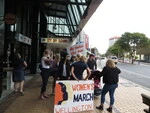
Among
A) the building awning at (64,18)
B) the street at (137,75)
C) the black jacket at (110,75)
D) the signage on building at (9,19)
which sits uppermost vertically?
the building awning at (64,18)

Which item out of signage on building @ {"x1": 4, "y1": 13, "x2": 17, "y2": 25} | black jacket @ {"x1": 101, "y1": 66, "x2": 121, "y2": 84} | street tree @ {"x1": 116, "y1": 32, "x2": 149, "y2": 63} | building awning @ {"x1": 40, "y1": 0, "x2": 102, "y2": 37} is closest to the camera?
black jacket @ {"x1": 101, "y1": 66, "x2": 121, "y2": 84}

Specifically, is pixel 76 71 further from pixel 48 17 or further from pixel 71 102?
pixel 48 17

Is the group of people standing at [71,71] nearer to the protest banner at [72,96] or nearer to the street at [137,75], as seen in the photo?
the protest banner at [72,96]

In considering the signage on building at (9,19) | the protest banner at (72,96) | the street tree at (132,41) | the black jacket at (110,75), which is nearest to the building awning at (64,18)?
the signage on building at (9,19)

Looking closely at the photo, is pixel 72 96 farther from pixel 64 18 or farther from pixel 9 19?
pixel 64 18

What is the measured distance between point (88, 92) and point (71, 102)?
65 centimetres

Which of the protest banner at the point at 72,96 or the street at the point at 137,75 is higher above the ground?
the protest banner at the point at 72,96

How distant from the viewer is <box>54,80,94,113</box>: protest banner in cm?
710

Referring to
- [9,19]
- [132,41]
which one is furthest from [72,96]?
[132,41]

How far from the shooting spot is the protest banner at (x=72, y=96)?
7097mm

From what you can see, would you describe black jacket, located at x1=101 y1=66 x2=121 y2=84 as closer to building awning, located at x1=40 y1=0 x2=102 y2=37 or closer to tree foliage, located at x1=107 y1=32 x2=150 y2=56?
building awning, located at x1=40 y1=0 x2=102 y2=37

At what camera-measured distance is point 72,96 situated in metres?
7.36

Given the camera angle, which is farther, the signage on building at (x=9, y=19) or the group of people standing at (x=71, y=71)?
the signage on building at (x=9, y=19)

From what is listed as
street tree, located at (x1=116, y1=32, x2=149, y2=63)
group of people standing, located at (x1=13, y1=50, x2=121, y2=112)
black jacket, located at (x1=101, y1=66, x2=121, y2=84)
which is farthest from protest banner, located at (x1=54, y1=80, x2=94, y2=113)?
street tree, located at (x1=116, y1=32, x2=149, y2=63)
